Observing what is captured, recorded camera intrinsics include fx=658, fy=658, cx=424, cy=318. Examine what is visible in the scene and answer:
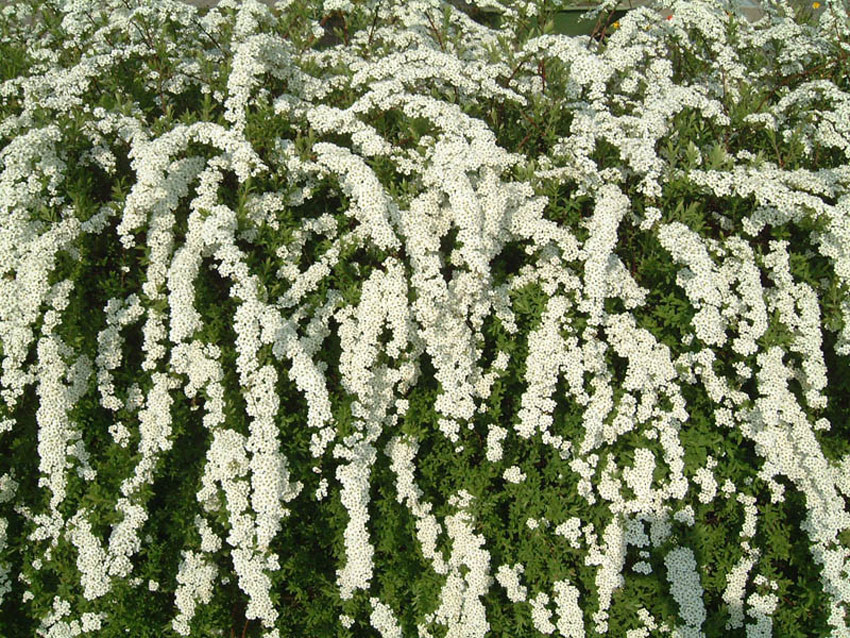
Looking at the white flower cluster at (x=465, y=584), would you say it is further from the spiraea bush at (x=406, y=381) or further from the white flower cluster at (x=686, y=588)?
the white flower cluster at (x=686, y=588)

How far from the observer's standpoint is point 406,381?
314 cm

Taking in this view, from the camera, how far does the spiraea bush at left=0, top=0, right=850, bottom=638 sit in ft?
9.66

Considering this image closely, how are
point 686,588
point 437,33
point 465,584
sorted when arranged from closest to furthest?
A: point 686,588 < point 465,584 < point 437,33

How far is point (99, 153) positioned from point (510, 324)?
222 cm

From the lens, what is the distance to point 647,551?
321 cm

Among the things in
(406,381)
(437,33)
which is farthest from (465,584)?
(437,33)

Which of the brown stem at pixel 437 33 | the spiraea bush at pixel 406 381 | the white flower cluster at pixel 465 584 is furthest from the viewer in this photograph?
the brown stem at pixel 437 33

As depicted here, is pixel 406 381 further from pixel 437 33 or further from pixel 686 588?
pixel 437 33

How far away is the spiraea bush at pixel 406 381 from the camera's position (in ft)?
9.66

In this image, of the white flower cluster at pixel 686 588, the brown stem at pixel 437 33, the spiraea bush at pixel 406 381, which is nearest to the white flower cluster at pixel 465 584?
the spiraea bush at pixel 406 381

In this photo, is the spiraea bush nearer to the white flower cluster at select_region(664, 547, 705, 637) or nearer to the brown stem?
the white flower cluster at select_region(664, 547, 705, 637)

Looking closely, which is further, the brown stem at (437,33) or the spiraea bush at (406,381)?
the brown stem at (437,33)

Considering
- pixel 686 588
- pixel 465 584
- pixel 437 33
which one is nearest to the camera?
pixel 686 588

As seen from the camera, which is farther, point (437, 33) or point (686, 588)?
point (437, 33)
